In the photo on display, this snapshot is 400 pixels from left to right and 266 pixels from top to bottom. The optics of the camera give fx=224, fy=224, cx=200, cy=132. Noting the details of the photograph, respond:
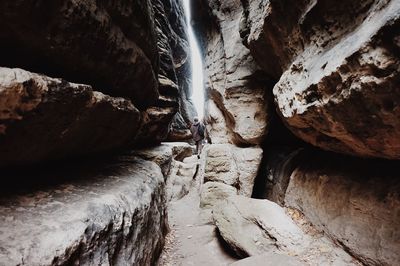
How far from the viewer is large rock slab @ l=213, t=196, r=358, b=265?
3.83m

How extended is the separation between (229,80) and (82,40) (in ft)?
19.8

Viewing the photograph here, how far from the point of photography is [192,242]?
17.4 ft

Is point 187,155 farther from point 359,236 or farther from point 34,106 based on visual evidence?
point 34,106

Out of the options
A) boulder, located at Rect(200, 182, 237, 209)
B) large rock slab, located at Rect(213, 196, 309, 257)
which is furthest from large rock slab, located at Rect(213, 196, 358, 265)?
boulder, located at Rect(200, 182, 237, 209)

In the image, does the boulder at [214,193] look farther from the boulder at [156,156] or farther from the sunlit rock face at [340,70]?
the sunlit rock face at [340,70]

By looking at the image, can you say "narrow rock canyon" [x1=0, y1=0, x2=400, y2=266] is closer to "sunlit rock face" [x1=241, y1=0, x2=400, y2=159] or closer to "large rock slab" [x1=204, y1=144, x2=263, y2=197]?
"sunlit rock face" [x1=241, y1=0, x2=400, y2=159]

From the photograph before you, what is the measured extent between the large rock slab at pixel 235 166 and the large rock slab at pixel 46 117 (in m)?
4.69

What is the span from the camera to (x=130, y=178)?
4.20 metres

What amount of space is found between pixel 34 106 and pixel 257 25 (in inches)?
198

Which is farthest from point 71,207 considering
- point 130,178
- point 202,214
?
point 202,214

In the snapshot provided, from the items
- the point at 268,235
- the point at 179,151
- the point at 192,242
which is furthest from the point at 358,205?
the point at 179,151

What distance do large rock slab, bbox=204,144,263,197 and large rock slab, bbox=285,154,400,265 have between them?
241cm

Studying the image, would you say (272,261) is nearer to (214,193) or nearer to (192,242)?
(192,242)

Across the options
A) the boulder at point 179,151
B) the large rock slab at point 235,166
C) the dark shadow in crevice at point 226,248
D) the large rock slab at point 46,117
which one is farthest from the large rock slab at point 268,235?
the boulder at point 179,151
